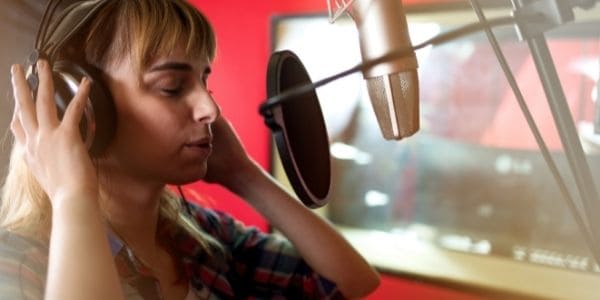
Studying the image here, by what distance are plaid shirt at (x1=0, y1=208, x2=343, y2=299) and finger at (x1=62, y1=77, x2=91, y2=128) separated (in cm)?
22

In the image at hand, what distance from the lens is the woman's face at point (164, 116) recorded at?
0.72m

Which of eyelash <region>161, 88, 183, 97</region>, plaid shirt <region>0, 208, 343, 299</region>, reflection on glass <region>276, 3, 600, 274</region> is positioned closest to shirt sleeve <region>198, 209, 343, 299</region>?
plaid shirt <region>0, 208, 343, 299</region>

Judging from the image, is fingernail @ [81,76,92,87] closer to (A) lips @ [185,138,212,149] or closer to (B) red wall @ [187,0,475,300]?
(A) lips @ [185,138,212,149]

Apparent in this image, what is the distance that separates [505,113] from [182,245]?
576 millimetres

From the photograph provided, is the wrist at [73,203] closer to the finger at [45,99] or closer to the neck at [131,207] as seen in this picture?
the finger at [45,99]

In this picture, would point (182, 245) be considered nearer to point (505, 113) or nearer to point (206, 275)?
point (206, 275)

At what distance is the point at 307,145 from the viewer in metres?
0.68

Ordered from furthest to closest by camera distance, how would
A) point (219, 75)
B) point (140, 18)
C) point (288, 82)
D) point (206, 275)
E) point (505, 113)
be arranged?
1. point (219, 75)
2. point (505, 113)
3. point (206, 275)
4. point (140, 18)
5. point (288, 82)

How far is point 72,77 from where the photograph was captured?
0.64m

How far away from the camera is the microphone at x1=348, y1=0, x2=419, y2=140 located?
0.54 m

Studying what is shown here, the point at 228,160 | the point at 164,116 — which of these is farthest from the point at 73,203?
the point at 228,160

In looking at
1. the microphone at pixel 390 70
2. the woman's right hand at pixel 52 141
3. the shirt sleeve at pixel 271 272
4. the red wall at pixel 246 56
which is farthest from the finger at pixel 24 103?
the red wall at pixel 246 56

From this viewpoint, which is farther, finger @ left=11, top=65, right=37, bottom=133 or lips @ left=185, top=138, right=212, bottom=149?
lips @ left=185, top=138, right=212, bottom=149

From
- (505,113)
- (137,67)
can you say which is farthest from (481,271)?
(137,67)
